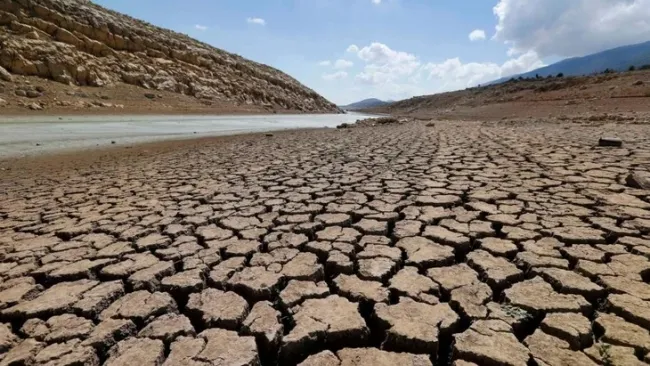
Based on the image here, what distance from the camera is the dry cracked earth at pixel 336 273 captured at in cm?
136

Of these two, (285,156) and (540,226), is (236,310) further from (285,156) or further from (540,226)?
(285,156)

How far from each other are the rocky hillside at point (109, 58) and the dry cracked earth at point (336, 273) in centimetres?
1903

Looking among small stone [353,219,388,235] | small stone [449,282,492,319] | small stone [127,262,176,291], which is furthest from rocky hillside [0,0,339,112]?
small stone [449,282,492,319]

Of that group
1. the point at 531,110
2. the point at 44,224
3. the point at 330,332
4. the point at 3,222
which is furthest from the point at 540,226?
the point at 531,110

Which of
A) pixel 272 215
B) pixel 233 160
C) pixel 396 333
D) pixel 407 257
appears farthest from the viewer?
pixel 233 160

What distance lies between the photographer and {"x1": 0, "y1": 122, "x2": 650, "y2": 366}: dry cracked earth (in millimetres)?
1361

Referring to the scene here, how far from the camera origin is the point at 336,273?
6.34 ft

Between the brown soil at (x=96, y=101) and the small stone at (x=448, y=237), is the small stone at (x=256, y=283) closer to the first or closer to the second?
the small stone at (x=448, y=237)

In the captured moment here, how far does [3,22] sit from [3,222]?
2549cm

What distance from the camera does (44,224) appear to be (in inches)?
114

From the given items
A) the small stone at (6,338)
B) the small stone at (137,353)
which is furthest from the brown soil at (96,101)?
the small stone at (137,353)

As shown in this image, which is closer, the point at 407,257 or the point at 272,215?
the point at 407,257

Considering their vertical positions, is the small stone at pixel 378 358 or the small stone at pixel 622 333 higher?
the small stone at pixel 622 333

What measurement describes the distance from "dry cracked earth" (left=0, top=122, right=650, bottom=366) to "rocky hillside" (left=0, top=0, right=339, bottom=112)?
1903 cm
